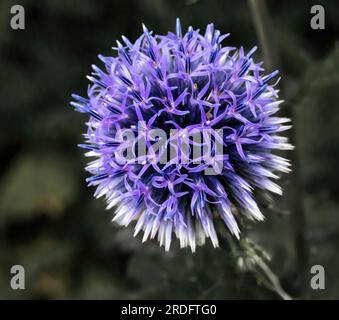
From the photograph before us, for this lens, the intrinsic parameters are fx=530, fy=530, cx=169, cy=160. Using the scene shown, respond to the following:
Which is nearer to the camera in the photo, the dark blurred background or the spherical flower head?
the spherical flower head

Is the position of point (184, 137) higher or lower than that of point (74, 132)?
lower

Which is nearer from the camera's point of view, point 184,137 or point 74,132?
point 184,137

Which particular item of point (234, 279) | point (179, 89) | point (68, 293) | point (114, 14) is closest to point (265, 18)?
point (179, 89)

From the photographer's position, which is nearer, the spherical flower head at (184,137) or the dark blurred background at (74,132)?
the spherical flower head at (184,137)
